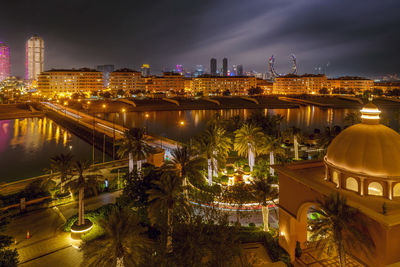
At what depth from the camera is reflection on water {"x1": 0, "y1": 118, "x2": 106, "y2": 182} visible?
33.4 m

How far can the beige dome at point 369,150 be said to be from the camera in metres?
10.4

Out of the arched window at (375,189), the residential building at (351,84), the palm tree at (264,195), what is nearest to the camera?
the arched window at (375,189)

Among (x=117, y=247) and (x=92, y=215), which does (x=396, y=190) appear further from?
(x=92, y=215)

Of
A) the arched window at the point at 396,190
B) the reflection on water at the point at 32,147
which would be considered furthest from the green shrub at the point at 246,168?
the reflection on water at the point at 32,147

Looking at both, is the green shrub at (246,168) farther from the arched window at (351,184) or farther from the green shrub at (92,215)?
the arched window at (351,184)

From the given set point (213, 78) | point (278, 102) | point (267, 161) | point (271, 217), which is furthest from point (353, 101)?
point (271, 217)

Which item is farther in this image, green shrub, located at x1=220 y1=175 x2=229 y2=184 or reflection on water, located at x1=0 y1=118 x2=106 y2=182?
reflection on water, located at x1=0 y1=118 x2=106 y2=182

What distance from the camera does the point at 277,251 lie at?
13.0m

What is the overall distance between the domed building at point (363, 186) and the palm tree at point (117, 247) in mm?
7026

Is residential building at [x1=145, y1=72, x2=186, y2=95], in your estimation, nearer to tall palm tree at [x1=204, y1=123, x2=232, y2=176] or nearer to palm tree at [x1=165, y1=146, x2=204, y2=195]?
tall palm tree at [x1=204, y1=123, x2=232, y2=176]

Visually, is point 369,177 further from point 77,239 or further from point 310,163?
point 77,239

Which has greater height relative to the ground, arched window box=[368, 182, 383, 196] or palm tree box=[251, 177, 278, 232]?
arched window box=[368, 182, 383, 196]

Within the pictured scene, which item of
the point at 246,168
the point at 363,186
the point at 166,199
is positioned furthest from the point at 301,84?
the point at 166,199

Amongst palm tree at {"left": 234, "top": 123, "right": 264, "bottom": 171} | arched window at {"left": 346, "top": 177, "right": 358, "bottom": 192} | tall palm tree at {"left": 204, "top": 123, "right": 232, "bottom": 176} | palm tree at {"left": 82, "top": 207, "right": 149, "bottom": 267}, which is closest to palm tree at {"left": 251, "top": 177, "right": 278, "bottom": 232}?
arched window at {"left": 346, "top": 177, "right": 358, "bottom": 192}
